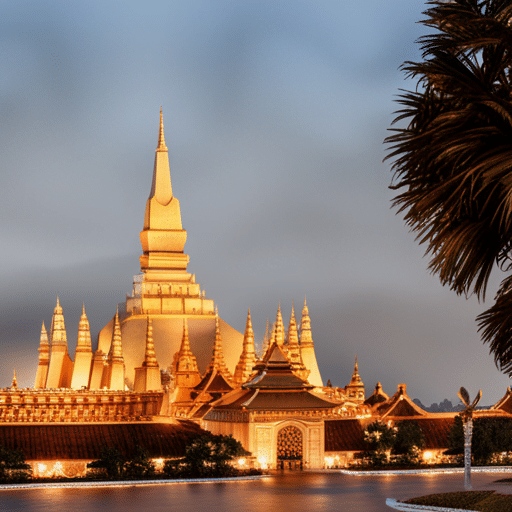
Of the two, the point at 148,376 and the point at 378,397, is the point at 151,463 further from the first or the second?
the point at 378,397

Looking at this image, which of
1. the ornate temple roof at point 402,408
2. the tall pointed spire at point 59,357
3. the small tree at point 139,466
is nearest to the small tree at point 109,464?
the small tree at point 139,466

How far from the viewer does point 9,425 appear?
104 feet

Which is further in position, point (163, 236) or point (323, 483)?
point (163, 236)

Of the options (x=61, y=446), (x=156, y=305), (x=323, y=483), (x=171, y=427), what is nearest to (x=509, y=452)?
(x=323, y=483)

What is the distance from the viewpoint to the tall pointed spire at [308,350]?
5191 centimetres

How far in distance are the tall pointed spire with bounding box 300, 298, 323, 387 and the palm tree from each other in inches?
1661

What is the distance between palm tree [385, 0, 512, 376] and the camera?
8.84m

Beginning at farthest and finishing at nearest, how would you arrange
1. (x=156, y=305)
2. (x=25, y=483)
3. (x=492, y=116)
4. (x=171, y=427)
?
(x=156, y=305) → (x=171, y=427) → (x=25, y=483) → (x=492, y=116)

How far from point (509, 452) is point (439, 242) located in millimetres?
27119

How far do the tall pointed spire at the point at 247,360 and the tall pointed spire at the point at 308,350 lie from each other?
16.1 feet

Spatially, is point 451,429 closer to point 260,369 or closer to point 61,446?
point 260,369

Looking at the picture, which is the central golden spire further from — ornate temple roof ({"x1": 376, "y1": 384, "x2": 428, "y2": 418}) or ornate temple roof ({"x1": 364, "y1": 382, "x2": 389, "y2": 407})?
ornate temple roof ({"x1": 376, "y1": 384, "x2": 428, "y2": 418})

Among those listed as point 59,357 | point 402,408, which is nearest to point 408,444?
point 402,408

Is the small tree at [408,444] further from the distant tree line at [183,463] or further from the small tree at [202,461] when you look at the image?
the small tree at [202,461]
